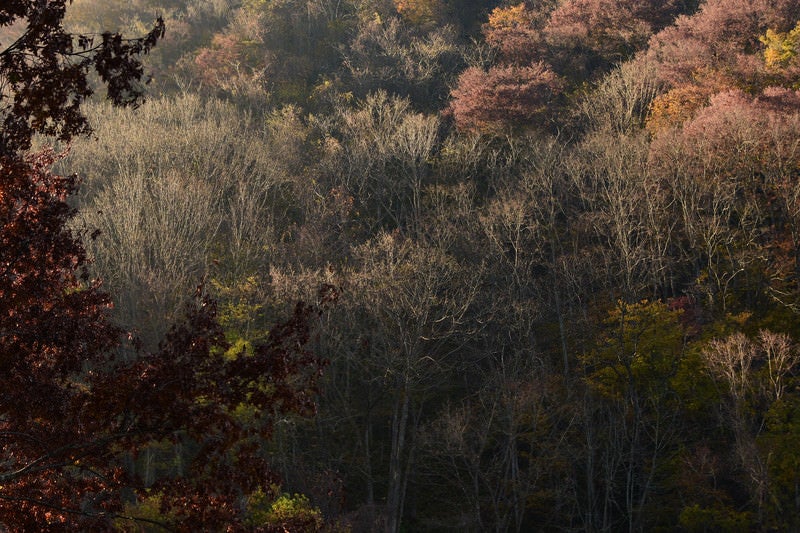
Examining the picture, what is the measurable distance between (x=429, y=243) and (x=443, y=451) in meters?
8.72

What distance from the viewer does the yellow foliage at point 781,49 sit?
33875 millimetres

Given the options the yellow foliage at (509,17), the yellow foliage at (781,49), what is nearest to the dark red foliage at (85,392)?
the yellow foliage at (781,49)

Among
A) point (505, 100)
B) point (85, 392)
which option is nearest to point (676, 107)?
point (505, 100)

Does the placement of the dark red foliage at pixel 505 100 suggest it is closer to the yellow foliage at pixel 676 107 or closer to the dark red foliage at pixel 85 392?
the yellow foliage at pixel 676 107

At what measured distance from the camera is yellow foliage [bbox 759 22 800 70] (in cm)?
3388

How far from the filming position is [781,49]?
113ft

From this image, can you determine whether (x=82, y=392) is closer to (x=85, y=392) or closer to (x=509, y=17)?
(x=85, y=392)

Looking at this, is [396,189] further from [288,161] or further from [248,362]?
[248,362]

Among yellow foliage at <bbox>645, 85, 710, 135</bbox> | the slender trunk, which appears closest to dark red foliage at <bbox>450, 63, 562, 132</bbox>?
yellow foliage at <bbox>645, 85, 710, 135</bbox>

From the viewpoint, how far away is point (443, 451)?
26516 millimetres

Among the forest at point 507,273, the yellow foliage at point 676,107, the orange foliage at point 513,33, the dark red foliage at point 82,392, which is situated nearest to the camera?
the dark red foliage at point 82,392

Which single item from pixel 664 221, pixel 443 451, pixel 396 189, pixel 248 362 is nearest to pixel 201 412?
pixel 248 362

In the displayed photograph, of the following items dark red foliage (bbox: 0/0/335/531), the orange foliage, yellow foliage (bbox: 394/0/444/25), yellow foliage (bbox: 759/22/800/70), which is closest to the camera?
dark red foliage (bbox: 0/0/335/531)

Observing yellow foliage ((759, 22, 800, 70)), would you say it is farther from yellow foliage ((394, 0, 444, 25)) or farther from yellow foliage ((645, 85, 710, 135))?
yellow foliage ((394, 0, 444, 25))
